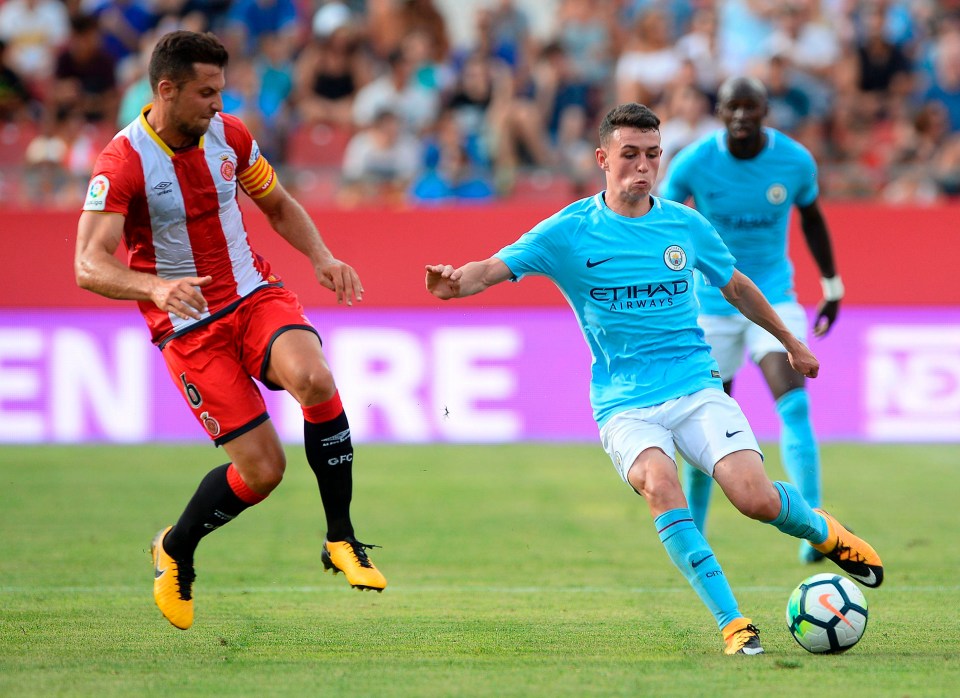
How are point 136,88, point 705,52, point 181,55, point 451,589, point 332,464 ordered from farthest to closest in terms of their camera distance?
point 705,52
point 136,88
point 451,589
point 332,464
point 181,55

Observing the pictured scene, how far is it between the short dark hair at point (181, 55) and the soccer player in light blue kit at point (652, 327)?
1.32m

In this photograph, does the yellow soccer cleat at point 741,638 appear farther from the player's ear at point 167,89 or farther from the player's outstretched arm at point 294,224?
the player's ear at point 167,89

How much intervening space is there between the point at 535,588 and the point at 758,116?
2.95 m

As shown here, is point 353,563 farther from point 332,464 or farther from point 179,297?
point 179,297

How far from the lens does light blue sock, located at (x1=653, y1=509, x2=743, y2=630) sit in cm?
550

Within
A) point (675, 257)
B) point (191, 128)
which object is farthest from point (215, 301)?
point (675, 257)

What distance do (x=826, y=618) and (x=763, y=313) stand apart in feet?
4.40

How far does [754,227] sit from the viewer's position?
26.5 ft

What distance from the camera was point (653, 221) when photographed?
5961mm

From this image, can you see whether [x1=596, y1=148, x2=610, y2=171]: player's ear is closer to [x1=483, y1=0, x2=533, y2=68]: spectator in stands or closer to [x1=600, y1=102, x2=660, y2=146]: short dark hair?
[x1=600, y1=102, x2=660, y2=146]: short dark hair

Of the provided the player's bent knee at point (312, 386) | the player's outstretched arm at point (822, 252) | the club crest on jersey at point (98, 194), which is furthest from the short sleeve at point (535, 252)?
the player's outstretched arm at point (822, 252)

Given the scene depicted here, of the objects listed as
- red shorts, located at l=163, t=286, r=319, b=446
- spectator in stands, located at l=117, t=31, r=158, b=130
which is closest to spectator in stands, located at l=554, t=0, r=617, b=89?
spectator in stands, located at l=117, t=31, r=158, b=130

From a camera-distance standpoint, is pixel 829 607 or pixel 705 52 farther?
pixel 705 52

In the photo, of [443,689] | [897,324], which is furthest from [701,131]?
[443,689]
